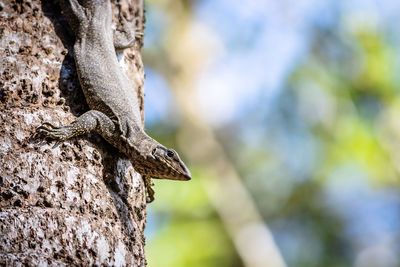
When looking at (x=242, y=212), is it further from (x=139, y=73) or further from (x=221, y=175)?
(x=139, y=73)

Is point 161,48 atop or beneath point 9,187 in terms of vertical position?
atop

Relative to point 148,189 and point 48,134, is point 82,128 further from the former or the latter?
point 148,189

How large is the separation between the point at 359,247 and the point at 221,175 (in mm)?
3021

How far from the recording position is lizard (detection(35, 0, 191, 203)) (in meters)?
Result: 4.63

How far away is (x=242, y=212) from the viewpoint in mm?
10594

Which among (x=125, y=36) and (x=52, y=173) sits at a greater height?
(x=125, y=36)

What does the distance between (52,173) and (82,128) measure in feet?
1.88

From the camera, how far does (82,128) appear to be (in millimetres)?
4293

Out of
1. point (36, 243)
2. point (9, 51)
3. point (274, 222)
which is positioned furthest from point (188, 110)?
point (36, 243)

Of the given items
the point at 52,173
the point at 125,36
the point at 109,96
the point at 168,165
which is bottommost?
the point at 52,173

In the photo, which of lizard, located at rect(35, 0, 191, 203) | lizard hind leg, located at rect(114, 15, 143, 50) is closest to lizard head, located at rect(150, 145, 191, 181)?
lizard, located at rect(35, 0, 191, 203)

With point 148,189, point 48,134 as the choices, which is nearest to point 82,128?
point 48,134

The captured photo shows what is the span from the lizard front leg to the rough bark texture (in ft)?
0.17

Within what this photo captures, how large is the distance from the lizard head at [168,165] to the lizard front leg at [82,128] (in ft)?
1.20
